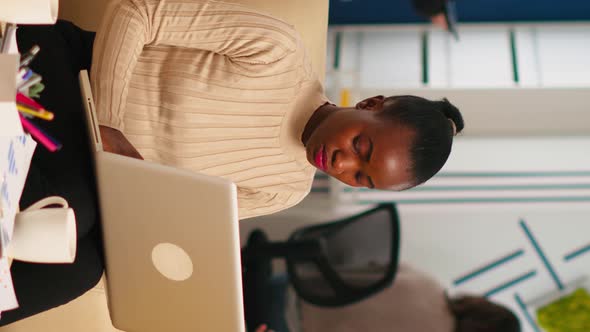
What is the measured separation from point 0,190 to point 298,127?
857 millimetres

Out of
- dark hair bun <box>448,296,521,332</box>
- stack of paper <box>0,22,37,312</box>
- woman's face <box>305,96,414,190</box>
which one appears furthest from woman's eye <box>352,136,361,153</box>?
dark hair bun <box>448,296,521,332</box>

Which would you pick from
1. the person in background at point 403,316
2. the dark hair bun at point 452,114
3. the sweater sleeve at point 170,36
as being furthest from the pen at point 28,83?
the person in background at point 403,316

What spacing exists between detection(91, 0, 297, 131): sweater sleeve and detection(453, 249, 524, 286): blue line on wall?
69.6 inches

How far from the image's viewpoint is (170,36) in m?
1.49

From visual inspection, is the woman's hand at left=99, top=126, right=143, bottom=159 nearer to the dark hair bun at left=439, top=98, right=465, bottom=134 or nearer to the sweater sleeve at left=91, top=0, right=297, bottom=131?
the sweater sleeve at left=91, top=0, right=297, bottom=131

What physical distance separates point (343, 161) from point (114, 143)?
1.60 ft

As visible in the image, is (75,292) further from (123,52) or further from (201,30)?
(201,30)

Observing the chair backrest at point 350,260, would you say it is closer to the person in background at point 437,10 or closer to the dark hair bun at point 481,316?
the dark hair bun at point 481,316

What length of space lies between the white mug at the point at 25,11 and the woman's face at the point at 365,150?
2.26 ft

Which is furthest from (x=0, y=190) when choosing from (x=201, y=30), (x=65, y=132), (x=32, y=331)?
(x=32, y=331)

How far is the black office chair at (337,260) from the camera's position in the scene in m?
2.40

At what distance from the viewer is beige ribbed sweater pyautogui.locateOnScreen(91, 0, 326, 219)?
1438 millimetres

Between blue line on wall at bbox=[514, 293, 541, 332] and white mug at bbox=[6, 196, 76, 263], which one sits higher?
white mug at bbox=[6, 196, 76, 263]

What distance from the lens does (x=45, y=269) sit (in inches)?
52.0
